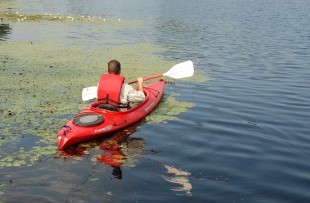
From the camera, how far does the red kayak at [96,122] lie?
7510 mm

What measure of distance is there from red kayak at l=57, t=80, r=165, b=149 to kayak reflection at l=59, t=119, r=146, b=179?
0.14 m

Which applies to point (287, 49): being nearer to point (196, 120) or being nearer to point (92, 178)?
point (196, 120)

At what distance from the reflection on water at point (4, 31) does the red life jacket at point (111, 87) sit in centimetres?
1749

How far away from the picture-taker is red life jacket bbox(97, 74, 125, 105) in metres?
8.49

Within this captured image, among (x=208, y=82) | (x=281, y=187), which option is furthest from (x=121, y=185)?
(x=208, y=82)

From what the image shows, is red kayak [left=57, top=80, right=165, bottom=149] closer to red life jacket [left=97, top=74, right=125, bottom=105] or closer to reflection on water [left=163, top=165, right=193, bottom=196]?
red life jacket [left=97, top=74, right=125, bottom=105]

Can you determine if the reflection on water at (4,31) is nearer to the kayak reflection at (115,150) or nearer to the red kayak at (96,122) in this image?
the red kayak at (96,122)

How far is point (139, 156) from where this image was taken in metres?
7.30

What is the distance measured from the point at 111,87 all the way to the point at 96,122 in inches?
38.4

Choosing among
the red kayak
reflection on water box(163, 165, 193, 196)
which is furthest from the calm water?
the red kayak

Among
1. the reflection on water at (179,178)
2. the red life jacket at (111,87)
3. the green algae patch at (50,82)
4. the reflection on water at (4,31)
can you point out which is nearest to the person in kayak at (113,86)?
the red life jacket at (111,87)

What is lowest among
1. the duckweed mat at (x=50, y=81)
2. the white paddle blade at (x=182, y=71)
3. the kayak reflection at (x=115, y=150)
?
the kayak reflection at (x=115, y=150)

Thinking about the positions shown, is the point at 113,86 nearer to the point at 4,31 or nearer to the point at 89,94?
the point at 89,94

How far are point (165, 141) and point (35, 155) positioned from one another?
9.13 ft
